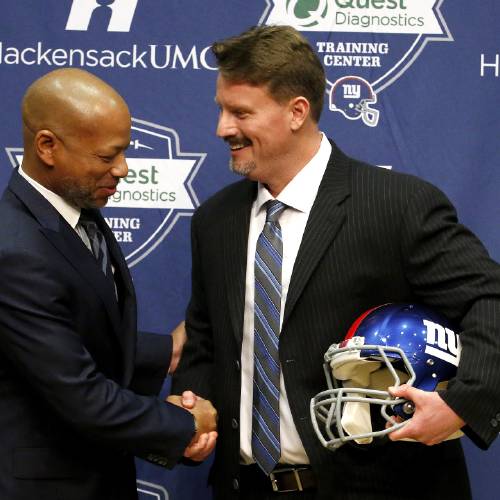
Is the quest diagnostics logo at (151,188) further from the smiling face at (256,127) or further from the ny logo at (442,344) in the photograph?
the ny logo at (442,344)

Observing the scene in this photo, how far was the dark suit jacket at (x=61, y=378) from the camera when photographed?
226 centimetres

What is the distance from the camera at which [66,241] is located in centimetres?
236

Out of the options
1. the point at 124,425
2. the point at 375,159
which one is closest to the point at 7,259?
the point at 124,425

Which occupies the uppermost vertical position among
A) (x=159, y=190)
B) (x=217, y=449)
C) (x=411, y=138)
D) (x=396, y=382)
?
(x=411, y=138)

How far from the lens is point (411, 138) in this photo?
3094mm

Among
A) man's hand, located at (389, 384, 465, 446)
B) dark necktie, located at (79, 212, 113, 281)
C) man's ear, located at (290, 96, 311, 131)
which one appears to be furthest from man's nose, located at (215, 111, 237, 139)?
man's hand, located at (389, 384, 465, 446)

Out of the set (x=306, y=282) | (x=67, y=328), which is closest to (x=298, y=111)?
(x=306, y=282)

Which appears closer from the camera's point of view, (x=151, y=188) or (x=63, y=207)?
(x=63, y=207)

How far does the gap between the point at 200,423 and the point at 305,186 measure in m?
0.66

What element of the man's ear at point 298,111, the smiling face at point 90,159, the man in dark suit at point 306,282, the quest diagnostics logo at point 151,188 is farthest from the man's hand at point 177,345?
the man's ear at point 298,111

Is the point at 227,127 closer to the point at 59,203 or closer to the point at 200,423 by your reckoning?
the point at 59,203

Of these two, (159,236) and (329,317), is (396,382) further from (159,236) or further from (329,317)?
(159,236)

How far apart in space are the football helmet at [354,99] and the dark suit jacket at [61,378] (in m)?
1.05

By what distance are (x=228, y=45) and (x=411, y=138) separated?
0.79 m
